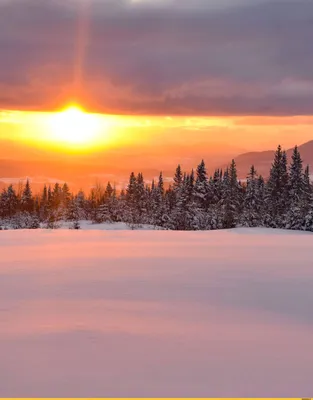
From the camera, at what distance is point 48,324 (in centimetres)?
563

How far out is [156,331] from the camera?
538cm

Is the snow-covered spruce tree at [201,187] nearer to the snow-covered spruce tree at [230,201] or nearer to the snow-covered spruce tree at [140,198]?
the snow-covered spruce tree at [230,201]

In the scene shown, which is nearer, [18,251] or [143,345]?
[143,345]

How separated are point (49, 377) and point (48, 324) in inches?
61.6

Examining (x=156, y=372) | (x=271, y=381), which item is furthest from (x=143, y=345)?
(x=271, y=381)

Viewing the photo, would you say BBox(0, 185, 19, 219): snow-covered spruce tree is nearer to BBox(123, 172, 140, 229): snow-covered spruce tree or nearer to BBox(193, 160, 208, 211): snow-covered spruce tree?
BBox(123, 172, 140, 229): snow-covered spruce tree

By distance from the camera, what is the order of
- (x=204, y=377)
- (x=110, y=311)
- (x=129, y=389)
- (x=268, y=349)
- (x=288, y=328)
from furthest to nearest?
(x=110, y=311) → (x=288, y=328) → (x=268, y=349) → (x=204, y=377) → (x=129, y=389)

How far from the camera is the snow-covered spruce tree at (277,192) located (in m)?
56.2

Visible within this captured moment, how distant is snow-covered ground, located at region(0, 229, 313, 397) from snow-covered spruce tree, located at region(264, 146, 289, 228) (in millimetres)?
47383

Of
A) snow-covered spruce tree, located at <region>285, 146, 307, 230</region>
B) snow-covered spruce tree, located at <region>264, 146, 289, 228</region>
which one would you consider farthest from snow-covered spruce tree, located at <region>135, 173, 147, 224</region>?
snow-covered spruce tree, located at <region>285, 146, 307, 230</region>

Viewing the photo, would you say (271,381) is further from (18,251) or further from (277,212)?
(277,212)

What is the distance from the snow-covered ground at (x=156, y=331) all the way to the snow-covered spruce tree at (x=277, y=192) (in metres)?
47.4

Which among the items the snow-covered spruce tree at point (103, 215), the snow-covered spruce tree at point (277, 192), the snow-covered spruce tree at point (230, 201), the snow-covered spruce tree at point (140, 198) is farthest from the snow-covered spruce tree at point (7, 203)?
the snow-covered spruce tree at point (277, 192)

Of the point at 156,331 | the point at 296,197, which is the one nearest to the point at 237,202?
the point at 296,197
